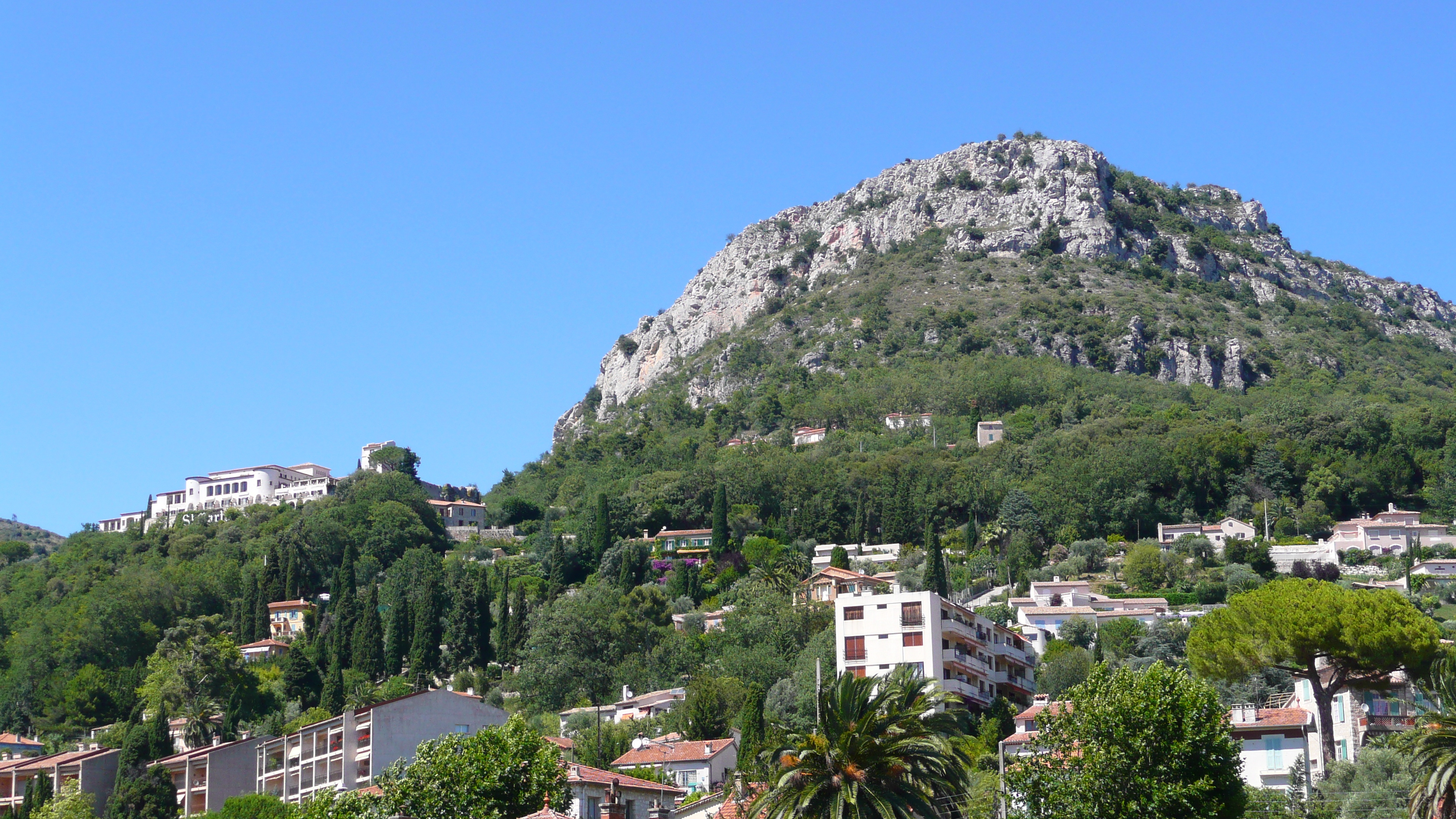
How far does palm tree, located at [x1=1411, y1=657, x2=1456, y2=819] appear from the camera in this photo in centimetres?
3481

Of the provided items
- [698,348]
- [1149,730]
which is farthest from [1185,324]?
[1149,730]

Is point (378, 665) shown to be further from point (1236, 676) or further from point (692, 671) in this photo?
point (1236, 676)

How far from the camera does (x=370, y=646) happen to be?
297 ft

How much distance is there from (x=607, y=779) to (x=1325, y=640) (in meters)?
22.7

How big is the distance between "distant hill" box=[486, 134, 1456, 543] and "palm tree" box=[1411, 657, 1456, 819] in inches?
2756

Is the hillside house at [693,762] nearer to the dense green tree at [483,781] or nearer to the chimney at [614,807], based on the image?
the chimney at [614,807]

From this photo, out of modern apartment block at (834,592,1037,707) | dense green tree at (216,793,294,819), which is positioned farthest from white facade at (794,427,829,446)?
dense green tree at (216,793,294,819)

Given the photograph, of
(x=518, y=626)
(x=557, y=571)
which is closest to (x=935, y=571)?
(x=518, y=626)

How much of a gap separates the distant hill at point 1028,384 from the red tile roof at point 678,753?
51.9 metres

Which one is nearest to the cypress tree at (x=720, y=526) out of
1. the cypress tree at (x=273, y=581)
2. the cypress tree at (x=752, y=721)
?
the cypress tree at (x=273, y=581)

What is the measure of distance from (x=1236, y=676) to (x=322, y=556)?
8077 cm

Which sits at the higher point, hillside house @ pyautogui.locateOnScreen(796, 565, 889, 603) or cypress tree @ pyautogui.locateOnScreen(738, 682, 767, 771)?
hillside house @ pyautogui.locateOnScreen(796, 565, 889, 603)

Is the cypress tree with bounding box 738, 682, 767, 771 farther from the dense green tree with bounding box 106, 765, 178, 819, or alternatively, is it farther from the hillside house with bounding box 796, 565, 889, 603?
the dense green tree with bounding box 106, 765, 178, 819

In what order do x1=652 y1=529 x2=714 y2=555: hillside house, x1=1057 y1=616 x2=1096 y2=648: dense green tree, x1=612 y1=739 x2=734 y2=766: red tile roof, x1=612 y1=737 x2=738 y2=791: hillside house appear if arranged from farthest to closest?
x1=652 y1=529 x2=714 y2=555: hillside house
x1=1057 y1=616 x2=1096 y2=648: dense green tree
x1=612 y1=739 x2=734 y2=766: red tile roof
x1=612 y1=737 x2=738 y2=791: hillside house
